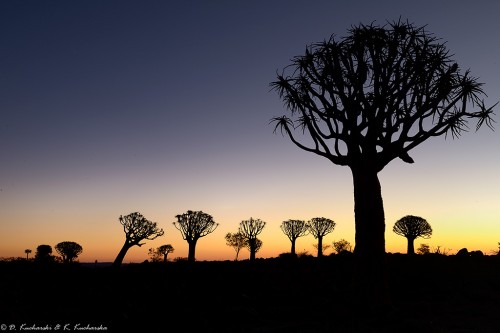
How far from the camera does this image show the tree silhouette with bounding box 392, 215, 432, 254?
133 feet

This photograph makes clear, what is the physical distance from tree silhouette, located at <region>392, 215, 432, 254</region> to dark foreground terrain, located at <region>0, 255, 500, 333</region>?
2657 centimetres

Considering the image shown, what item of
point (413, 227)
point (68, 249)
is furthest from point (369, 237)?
point (68, 249)

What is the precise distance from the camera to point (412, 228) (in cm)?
4050

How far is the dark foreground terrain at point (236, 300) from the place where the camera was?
27.7ft

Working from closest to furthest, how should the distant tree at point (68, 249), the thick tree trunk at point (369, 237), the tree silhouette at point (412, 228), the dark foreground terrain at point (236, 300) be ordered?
the dark foreground terrain at point (236, 300) < the thick tree trunk at point (369, 237) < the tree silhouette at point (412, 228) < the distant tree at point (68, 249)

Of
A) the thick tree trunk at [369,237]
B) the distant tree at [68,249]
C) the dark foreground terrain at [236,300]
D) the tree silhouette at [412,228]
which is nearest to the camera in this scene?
the dark foreground terrain at [236,300]

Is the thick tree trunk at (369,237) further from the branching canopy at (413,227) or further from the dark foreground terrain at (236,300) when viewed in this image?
the branching canopy at (413,227)

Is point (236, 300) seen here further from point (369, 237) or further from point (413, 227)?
point (413, 227)

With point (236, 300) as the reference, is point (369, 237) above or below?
above

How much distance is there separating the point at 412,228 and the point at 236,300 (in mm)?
34466

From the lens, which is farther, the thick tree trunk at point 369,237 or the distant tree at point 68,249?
the distant tree at point 68,249

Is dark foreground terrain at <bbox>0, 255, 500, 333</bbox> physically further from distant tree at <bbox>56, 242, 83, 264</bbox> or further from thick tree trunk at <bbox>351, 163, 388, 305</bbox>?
distant tree at <bbox>56, 242, 83, 264</bbox>

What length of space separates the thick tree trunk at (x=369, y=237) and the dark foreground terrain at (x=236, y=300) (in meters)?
0.50

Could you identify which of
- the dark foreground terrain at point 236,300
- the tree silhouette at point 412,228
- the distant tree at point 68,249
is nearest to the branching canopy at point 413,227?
the tree silhouette at point 412,228
